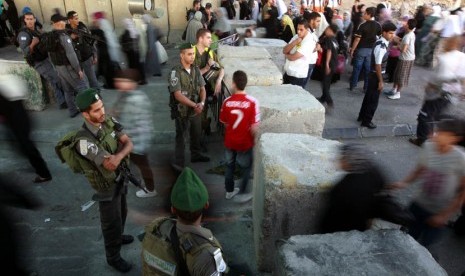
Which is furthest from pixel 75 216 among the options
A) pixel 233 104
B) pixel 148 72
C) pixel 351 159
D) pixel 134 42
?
pixel 148 72

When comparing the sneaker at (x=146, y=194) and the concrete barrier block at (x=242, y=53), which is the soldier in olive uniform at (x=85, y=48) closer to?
the concrete barrier block at (x=242, y=53)

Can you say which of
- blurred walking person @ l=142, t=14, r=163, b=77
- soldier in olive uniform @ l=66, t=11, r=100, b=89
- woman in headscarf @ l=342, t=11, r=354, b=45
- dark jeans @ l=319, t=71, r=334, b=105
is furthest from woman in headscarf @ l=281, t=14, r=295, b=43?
soldier in olive uniform @ l=66, t=11, r=100, b=89

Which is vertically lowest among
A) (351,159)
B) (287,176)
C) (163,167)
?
(163,167)

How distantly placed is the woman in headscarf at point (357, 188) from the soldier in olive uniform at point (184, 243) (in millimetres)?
1110

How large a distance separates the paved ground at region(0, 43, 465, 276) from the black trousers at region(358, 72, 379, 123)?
0.27m

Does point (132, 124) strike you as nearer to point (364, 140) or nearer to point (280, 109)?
point (280, 109)

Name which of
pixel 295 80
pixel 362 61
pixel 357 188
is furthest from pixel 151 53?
pixel 357 188

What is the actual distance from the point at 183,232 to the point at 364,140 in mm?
5098

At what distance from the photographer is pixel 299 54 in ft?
20.0

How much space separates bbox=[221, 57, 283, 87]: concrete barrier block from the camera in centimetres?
498

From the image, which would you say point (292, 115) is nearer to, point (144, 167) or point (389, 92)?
point (144, 167)

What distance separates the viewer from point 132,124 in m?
4.11

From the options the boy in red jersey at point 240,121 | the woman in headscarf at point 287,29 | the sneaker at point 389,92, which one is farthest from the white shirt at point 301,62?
the woman in headscarf at point 287,29

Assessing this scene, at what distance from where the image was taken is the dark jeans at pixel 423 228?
132 inches
